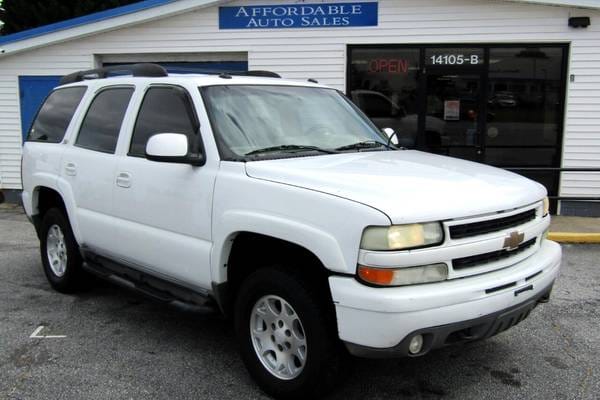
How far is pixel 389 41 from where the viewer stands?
9961mm

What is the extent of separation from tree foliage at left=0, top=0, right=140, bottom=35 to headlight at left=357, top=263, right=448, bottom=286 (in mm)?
17776

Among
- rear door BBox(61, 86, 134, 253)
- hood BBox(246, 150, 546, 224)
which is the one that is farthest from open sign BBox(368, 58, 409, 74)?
hood BBox(246, 150, 546, 224)

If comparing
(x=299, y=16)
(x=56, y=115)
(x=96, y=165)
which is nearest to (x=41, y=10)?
A: (x=299, y=16)

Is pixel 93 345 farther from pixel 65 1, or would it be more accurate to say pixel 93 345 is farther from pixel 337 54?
pixel 65 1

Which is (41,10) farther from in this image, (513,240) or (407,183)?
(513,240)

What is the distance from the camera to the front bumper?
285cm

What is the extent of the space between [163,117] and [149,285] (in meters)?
1.20

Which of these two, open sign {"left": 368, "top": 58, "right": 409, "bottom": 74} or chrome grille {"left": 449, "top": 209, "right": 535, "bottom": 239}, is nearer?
chrome grille {"left": 449, "top": 209, "right": 535, "bottom": 239}

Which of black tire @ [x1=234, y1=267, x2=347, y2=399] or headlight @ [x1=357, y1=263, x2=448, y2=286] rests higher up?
headlight @ [x1=357, y1=263, x2=448, y2=286]

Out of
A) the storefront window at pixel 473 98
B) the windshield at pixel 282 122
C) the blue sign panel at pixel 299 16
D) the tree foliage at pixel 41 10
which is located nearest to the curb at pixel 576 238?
the storefront window at pixel 473 98

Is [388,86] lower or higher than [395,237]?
higher

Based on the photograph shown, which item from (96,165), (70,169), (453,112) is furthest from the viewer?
(453,112)

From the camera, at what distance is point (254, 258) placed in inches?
145

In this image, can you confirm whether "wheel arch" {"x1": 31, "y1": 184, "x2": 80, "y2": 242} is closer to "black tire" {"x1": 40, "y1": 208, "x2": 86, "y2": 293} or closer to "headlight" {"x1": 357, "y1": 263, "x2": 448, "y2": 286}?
"black tire" {"x1": 40, "y1": 208, "x2": 86, "y2": 293}
